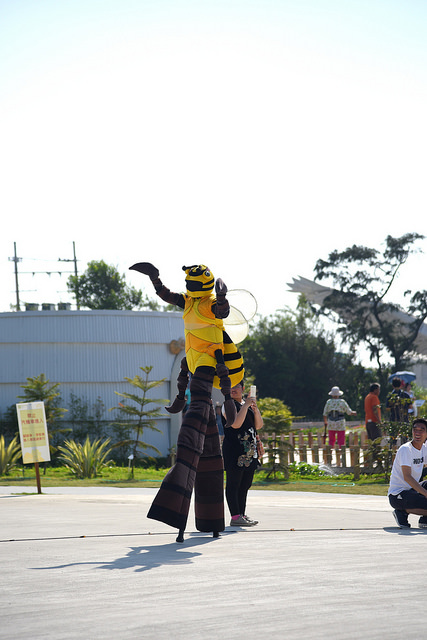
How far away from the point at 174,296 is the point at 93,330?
593 inches

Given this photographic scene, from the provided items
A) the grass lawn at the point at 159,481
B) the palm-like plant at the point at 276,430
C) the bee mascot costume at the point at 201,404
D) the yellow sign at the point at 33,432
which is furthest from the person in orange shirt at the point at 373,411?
the bee mascot costume at the point at 201,404

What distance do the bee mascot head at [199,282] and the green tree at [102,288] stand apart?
188ft

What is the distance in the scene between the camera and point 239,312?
8.44 metres

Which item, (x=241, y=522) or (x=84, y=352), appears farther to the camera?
(x=84, y=352)

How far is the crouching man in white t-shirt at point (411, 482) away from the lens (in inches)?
309

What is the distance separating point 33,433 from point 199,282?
6147 millimetres

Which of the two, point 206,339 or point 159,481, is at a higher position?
point 206,339

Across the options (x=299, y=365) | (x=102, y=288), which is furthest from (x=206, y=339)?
(x=102, y=288)

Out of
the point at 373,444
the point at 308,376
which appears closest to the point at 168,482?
the point at 373,444

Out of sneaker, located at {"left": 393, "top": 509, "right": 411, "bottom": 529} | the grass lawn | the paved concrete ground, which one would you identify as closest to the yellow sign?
the grass lawn

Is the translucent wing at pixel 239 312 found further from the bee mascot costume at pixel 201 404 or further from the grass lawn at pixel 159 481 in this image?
the grass lawn at pixel 159 481

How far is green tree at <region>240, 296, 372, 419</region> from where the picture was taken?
45.9 metres

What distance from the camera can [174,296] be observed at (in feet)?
25.8

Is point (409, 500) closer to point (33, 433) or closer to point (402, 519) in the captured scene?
point (402, 519)
